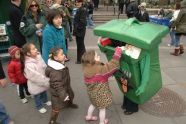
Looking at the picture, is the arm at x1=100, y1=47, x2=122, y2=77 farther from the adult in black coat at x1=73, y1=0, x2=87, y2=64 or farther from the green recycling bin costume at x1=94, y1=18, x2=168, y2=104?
the adult in black coat at x1=73, y1=0, x2=87, y2=64

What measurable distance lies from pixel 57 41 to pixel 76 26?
6.70ft

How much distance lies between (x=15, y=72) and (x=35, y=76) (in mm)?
555

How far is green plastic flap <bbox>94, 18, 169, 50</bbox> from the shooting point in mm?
3434

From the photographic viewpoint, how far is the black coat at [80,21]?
6.44m

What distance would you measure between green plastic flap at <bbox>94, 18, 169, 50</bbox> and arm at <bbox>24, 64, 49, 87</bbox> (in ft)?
3.43

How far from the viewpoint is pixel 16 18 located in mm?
5512

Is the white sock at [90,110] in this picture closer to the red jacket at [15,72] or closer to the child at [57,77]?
the child at [57,77]

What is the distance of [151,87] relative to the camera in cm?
404

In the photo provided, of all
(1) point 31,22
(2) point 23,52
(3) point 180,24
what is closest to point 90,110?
(2) point 23,52

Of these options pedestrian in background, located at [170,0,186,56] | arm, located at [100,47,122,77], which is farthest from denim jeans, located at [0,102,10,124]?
Answer: pedestrian in background, located at [170,0,186,56]

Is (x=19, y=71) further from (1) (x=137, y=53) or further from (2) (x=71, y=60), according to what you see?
(2) (x=71, y=60)

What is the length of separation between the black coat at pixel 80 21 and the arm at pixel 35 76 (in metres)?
2.74

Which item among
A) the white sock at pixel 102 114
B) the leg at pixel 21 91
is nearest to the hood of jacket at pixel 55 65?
the white sock at pixel 102 114

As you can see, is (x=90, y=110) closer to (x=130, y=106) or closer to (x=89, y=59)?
(x=130, y=106)
